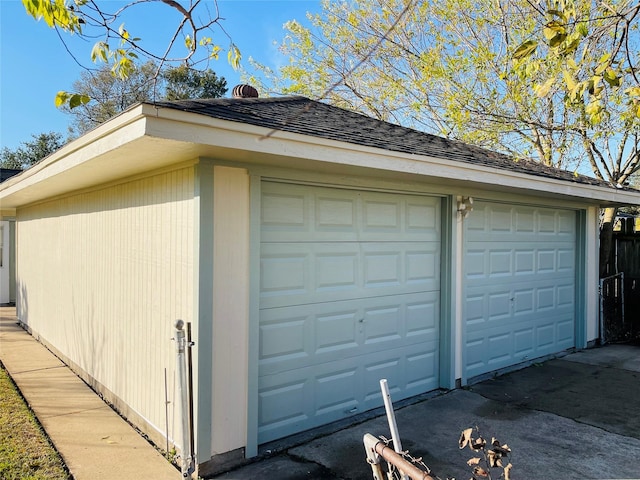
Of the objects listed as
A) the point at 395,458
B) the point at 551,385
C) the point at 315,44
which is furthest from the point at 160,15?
the point at 315,44

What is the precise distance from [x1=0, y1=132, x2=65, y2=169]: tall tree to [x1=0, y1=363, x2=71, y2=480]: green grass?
26078 millimetres

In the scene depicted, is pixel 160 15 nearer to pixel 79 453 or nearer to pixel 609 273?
pixel 79 453

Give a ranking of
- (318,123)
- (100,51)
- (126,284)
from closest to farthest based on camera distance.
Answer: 1. (100,51)
2. (318,123)
3. (126,284)

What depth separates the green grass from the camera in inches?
146

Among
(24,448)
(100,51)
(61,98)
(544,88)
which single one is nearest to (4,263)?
(24,448)

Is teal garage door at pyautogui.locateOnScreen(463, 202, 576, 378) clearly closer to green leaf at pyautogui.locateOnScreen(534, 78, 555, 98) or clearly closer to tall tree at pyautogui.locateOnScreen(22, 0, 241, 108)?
green leaf at pyautogui.locateOnScreen(534, 78, 555, 98)

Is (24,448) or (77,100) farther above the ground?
(77,100)

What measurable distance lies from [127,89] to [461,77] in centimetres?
1837

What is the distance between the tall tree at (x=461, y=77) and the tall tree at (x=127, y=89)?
33.4ft

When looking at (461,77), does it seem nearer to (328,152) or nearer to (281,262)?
(328,152)

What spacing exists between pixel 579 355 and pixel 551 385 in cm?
208

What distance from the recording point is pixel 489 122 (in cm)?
1054

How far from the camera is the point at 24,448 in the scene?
4141 mm

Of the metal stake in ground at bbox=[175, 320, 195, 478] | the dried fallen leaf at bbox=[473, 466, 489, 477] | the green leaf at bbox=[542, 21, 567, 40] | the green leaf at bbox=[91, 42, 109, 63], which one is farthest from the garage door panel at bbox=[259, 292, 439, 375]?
the green leaf at bbox=[542, 21, 567, 40]
